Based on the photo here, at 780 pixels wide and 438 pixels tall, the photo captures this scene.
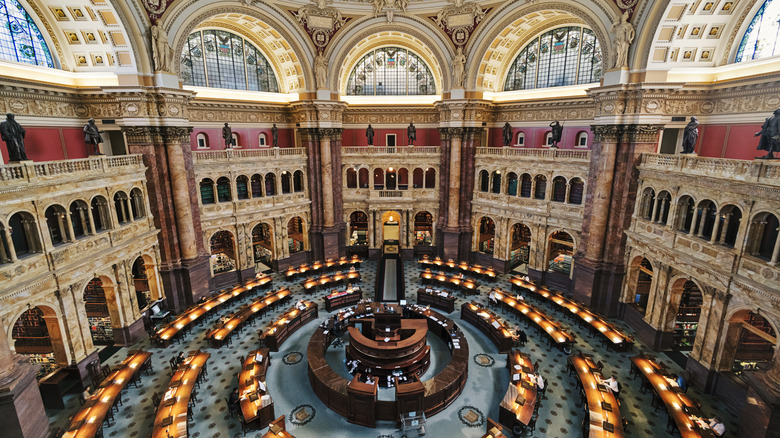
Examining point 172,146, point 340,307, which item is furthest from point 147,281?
point 340,307

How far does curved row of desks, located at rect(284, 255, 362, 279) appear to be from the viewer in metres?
28.0

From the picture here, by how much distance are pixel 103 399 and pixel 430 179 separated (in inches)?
1048

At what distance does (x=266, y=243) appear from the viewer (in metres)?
32.9

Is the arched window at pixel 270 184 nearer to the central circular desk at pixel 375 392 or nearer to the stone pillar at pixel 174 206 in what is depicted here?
the stone pillar at pixel 174 206

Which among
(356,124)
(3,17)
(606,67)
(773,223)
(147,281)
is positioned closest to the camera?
(773,223)

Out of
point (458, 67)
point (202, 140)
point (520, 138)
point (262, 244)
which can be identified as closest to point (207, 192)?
point (202, 140)

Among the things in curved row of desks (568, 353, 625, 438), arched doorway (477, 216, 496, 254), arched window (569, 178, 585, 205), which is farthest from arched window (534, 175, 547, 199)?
curved row of desks (568, 353, 625, 438)

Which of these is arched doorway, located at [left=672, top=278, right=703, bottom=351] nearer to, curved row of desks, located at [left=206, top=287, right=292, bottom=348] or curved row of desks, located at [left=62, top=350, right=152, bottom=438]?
curved row of desks, located at [left=206, top=287, right=292, bottom=348]

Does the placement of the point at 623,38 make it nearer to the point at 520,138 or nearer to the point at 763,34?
the point at 763,34

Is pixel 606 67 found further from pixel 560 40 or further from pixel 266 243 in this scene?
pixel 266 243

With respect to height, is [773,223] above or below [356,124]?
below

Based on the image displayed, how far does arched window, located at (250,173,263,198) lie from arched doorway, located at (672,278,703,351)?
27.6 m

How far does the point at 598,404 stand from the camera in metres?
13.9

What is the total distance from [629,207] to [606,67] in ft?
27.2
